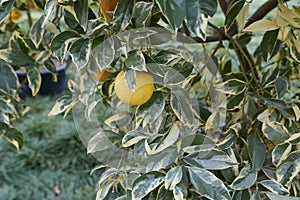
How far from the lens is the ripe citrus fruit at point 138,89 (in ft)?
2.14

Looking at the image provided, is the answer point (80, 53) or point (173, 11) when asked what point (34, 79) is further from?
point (173, 11)

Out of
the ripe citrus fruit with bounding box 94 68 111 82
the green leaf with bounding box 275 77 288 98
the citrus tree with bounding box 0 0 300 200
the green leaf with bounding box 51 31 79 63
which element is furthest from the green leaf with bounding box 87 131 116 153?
the green leaf with bounding box 275 77 288 98

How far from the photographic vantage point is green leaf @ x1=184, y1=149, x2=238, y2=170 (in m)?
0.69

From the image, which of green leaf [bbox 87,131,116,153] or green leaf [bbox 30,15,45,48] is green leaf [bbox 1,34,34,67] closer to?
green leaf [bbox 30,15,45,48]

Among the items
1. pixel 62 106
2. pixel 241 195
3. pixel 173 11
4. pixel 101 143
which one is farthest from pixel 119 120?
pixel 173 11

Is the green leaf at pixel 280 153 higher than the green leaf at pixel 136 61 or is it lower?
lower

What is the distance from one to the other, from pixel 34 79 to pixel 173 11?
0.56 m

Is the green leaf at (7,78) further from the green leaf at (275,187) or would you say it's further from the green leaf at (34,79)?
the green leaf at (275,187)

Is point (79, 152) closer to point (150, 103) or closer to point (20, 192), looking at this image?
point (20, 192)

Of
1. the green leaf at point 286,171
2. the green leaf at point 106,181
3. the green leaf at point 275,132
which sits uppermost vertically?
the green leaf at point 275,132

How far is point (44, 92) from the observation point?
2.54 metres

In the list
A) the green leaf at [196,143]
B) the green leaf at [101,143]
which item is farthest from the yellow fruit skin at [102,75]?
the green leaf at [196,143]

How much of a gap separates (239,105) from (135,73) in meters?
0.30

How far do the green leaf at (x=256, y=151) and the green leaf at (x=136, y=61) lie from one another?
27cm
